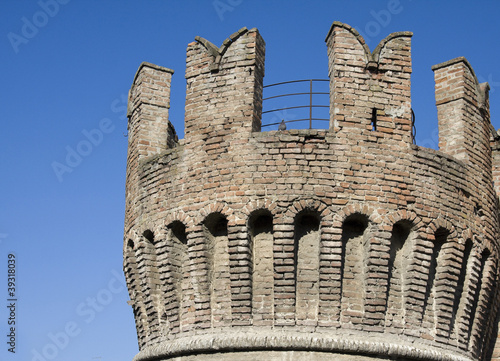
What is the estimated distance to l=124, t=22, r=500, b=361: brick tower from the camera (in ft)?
36.7

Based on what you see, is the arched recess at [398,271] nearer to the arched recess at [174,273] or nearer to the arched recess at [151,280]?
the arched recess at [174,273]

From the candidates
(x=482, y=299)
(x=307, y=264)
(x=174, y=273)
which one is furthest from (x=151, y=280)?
(x=482, y=299)

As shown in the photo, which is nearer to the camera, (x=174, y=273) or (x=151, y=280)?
(x=174, y=273)

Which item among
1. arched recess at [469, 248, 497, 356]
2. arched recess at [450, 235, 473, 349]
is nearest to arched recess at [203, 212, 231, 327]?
arched recess at [450, 235, 473, 349]

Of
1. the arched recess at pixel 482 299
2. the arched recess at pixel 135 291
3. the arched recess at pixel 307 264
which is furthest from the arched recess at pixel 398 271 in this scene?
the arched recess at pixel 135 291

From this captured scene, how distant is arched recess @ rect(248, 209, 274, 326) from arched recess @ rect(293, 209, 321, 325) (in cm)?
36

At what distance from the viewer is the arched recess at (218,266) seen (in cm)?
1148

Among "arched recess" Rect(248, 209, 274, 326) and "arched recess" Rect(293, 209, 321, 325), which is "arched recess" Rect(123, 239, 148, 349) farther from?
"arched recess" Rect(293, 209, 321, 325)

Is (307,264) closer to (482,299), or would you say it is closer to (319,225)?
(319,225)

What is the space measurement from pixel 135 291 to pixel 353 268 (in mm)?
3580

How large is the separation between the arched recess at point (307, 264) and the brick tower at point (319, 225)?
2 cm

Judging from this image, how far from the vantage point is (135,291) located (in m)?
12.9

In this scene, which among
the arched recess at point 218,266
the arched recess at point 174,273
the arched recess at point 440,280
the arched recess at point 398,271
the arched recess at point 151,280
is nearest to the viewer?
the arched recess at point 398,271

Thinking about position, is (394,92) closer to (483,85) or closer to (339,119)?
(339,119)
